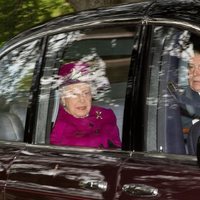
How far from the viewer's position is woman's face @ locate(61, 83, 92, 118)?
12.4 feet

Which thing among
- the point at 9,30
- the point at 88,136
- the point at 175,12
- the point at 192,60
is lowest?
the point at 88,136

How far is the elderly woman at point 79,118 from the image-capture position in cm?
364

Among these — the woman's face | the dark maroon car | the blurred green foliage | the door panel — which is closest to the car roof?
the dark maroon car

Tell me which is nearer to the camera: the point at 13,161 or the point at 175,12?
the point at 175,12

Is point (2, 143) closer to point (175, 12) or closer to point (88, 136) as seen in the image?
point (88, 136)

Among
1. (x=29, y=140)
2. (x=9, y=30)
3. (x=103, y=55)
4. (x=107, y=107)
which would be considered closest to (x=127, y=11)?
(x=103, y=55)

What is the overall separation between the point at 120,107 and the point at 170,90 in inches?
11.6

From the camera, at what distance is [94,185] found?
3326mm

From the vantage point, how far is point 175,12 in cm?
339

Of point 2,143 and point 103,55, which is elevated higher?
point 103,55

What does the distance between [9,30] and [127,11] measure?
27.1ft

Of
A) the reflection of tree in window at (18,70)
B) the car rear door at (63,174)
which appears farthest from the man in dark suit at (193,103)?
the reflection of tree in window at (18,70)

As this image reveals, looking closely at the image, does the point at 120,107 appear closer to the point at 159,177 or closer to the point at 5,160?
the point at 159,177

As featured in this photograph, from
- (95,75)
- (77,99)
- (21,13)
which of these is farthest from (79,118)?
(21,13)
